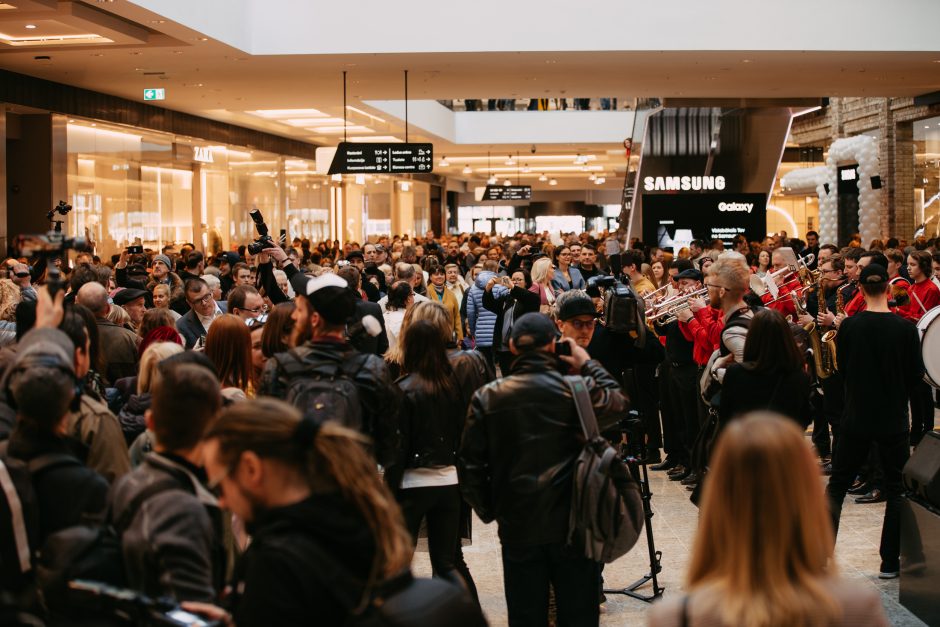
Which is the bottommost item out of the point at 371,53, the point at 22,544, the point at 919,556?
the point at 919,556

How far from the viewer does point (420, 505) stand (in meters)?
4.90

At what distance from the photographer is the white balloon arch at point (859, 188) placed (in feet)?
73.1

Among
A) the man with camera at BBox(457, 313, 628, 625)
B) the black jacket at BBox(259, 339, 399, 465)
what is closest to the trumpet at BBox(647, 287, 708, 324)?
the man with camera at BBox(457, 313, 628, 625)

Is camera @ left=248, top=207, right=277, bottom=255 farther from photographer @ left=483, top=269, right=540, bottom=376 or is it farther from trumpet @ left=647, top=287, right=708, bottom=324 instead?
trumpet @ left=647, top=287, right=708, bottom=324

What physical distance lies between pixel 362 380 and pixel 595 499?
39.5 inches

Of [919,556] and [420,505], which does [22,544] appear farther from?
[919,556]

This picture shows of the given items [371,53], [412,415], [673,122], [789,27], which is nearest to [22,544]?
[412,415]

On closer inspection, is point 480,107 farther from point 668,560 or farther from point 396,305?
point 668,560

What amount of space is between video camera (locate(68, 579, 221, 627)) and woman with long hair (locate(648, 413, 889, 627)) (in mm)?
971

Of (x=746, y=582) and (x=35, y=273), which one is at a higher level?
(x=35, y=273)

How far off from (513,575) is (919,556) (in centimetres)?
240

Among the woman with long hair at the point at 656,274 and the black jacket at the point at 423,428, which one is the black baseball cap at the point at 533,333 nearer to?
the black jacket at the point at 423,428

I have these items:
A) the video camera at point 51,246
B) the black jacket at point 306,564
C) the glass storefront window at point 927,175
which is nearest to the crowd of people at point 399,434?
the black jacket at point 306,564

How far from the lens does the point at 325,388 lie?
4.03m
